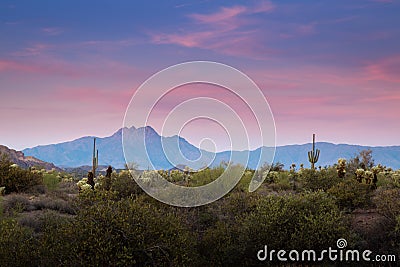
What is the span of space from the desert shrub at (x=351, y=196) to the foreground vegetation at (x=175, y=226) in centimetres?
3

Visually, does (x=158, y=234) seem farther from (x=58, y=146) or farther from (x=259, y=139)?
(x=58, y=146)

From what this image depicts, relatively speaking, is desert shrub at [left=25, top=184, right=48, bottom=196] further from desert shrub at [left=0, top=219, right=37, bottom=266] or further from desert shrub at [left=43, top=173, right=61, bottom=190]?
desert shrub at [left=0, top=219, right=37, bottom=266]

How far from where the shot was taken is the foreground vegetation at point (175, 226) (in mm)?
10891

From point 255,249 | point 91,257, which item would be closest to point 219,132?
point 255,249

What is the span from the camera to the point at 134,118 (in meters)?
14.1

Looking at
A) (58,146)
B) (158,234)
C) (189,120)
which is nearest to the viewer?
(158,234)

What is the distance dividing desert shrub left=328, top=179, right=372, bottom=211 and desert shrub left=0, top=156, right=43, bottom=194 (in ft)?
36.9

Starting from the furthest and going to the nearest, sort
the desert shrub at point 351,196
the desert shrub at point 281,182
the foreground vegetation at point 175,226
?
1. the desert shrub at point 281,182
2. the desert shrub at point 351,196
3. the foreground vegetation at point 175,226

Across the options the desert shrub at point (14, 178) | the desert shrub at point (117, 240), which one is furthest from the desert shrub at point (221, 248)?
the desert shrub at point (14, 178)

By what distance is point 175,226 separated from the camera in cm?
1209

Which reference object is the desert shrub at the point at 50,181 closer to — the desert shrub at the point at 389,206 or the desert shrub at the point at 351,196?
the desert shrub at the point at 351,196

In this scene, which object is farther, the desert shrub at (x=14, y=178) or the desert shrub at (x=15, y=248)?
the desert shrub at (x=14, y=178)

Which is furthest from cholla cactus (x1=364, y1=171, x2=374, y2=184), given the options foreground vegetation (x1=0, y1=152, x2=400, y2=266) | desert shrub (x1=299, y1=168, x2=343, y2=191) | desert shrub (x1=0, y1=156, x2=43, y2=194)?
desert shrub (x1=0, y1=156, x2=43, y2=194)

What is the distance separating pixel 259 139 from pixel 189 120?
229cm
